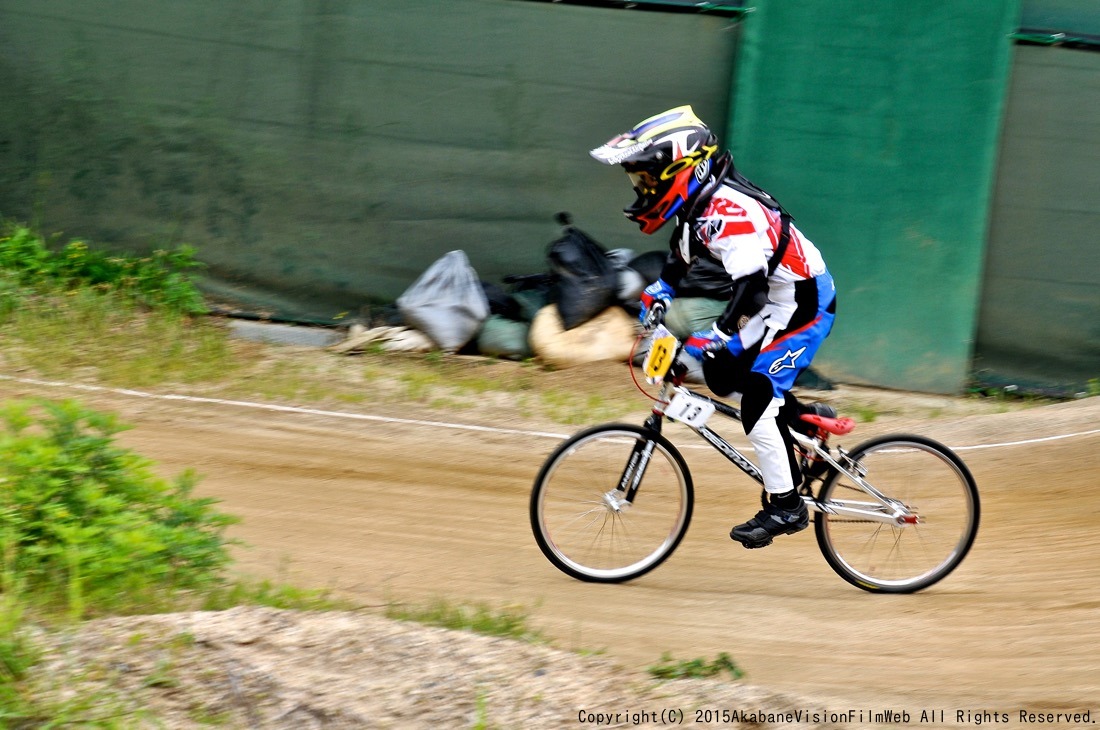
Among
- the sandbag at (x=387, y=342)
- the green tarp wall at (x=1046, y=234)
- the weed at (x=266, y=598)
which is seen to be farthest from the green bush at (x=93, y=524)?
the green tarp wall at (x=1046, y=234)

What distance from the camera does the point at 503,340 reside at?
917cm

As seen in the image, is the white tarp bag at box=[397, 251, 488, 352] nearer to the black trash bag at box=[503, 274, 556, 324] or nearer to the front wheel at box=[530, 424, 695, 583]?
the black trash bag at box=[503, 274, 556, 324]

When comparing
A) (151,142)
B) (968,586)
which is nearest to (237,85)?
(151,142)

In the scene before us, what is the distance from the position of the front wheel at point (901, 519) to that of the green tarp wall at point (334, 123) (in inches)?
170

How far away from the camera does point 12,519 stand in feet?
14.0

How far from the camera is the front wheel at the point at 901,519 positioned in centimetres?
529

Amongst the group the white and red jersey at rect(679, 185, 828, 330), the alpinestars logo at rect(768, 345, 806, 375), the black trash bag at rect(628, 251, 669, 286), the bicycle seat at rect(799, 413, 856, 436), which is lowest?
the bicycle seat at rect(799, 413, 856, 436)

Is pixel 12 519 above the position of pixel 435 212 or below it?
below

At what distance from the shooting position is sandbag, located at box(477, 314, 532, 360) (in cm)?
918

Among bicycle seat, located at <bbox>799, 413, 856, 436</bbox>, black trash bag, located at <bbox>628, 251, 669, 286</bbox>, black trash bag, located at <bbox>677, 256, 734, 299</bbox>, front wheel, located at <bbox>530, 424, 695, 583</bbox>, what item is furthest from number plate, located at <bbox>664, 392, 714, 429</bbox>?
black trash bag, located at <bbox>628, 251, 669, 286</bbox>

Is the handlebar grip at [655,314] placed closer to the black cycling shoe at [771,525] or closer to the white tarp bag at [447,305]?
the black cycling shoe at [771,525]

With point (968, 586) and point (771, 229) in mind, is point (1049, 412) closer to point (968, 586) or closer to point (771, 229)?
point (968, 586)

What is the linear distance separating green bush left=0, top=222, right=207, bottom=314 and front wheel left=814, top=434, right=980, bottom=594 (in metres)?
5.73

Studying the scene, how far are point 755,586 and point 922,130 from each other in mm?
4586
